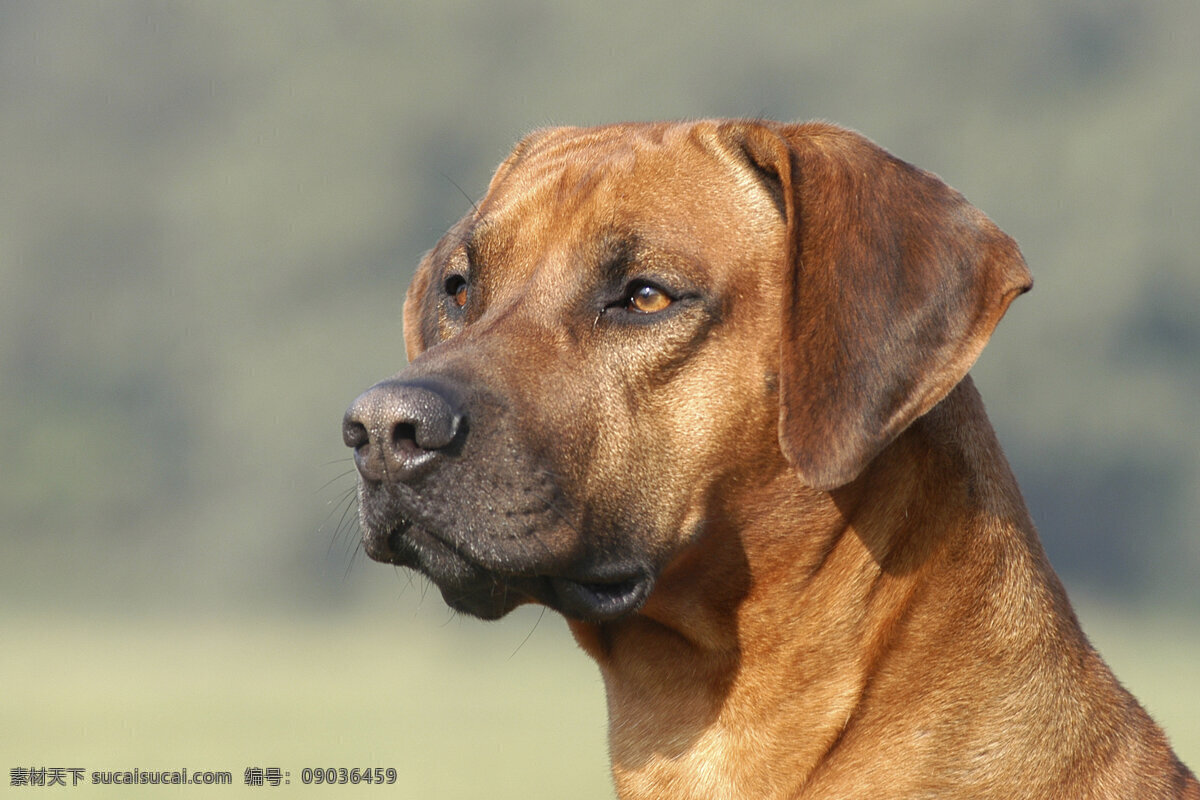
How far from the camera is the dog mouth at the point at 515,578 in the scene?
10.0 feet

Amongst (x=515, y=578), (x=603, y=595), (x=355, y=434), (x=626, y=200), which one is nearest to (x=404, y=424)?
(x=355, y=434)

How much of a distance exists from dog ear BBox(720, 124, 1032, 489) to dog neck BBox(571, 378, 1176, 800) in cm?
26

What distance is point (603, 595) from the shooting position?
3.18 meters

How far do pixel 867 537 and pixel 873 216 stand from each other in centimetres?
82

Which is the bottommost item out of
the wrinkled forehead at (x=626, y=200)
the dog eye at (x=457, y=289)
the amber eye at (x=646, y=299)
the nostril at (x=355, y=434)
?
the dog eye at (x=457, y=289)

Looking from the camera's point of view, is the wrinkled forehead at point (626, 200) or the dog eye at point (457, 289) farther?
the dog eye at point (457, 289)

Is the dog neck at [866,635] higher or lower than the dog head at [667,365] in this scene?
lower

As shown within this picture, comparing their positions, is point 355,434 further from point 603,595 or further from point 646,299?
point 646,299

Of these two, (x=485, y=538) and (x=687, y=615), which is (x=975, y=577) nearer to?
(x=687, y=615)

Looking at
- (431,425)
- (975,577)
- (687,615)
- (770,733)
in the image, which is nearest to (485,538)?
(431,425)

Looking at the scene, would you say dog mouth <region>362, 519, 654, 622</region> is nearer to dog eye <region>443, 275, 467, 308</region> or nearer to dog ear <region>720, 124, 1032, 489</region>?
dog ear <region>720, 124, 1032, 489</region>

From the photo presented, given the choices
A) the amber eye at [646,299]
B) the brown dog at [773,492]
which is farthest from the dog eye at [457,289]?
the amber eye at [646,299]

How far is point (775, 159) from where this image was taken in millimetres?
3439

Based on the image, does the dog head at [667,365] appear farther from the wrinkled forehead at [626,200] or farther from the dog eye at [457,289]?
the dog eye at [457,289]
